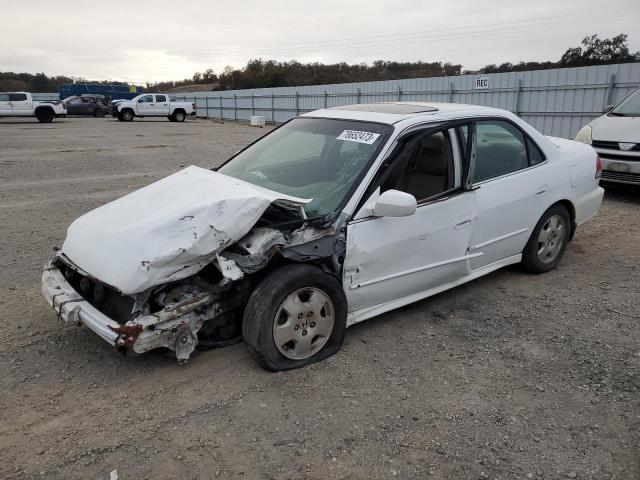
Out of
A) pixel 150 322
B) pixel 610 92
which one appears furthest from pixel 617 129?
pixel 150 322

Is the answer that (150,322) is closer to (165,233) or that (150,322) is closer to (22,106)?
(165,233)

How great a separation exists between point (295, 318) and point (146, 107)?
1291 inches

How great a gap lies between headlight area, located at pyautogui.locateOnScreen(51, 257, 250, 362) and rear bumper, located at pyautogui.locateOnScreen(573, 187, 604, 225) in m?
3.48

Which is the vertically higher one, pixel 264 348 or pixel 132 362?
pixel 264 348

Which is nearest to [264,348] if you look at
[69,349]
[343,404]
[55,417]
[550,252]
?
[343,404]

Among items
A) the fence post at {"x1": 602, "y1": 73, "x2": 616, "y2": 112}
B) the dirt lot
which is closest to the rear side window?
the dirt lot

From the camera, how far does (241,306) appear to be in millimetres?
3209

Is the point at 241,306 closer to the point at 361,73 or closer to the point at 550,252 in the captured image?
the point at 550,252

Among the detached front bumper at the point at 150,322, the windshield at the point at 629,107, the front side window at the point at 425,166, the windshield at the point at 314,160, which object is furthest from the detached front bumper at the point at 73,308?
the windshield at the point at 629,107

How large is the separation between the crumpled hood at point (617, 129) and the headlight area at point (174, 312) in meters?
6.97

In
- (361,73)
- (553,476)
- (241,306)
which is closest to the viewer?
(553,476)

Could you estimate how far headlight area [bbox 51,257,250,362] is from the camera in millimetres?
2775

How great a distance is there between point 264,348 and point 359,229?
97 cm

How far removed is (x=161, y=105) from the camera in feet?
108
